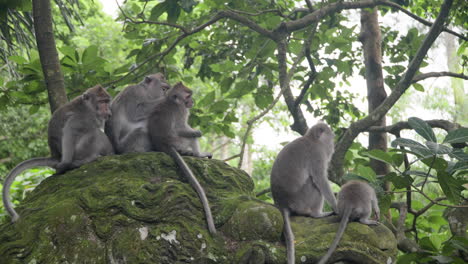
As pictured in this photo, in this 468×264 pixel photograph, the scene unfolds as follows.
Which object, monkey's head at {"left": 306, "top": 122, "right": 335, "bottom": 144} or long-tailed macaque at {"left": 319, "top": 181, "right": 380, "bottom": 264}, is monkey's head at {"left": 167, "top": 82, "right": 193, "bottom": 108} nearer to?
monkey's head at {"left": 306, "top": 122, "right": 335, "bottom": 144}

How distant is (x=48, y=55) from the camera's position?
413 cm

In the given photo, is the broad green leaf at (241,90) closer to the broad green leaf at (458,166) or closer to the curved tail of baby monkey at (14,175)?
the curved tail of baby monkey at (14,175)

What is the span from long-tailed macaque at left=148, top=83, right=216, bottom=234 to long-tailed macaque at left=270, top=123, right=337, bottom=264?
0.69 m

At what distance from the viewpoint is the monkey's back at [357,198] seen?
375 centimetres

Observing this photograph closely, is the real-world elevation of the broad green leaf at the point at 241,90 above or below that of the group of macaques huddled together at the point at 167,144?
above

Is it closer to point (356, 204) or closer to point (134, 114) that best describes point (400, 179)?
point (356, 204)

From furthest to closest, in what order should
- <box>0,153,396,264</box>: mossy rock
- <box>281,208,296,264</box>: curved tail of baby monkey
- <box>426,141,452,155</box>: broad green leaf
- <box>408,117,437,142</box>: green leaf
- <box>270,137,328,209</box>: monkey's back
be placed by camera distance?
<box>270,137,328,209</box>: monkey's back, <box>408,117,437,142</box>: green leaf, <box>426,141,452,155</box>: broad green leaf, <box>281,208,296,264</box>: curved tail of baby monkey, <box>0,153,396,264</box>: mossy rock

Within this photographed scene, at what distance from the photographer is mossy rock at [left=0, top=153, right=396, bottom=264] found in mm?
2795

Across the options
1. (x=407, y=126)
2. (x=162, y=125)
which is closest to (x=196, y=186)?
(x=162, y=125)

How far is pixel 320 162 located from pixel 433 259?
1243 millimetres

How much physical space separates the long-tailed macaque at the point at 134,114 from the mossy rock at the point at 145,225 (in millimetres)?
832

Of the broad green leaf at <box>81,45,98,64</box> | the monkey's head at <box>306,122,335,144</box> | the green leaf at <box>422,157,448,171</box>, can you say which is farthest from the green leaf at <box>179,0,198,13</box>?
the green leaf at <box>422,157,448,171</box>

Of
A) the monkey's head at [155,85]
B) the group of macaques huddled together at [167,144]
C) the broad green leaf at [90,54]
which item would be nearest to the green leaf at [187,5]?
the broad green leaf at [90,54]

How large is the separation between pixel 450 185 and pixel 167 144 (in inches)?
86.8
